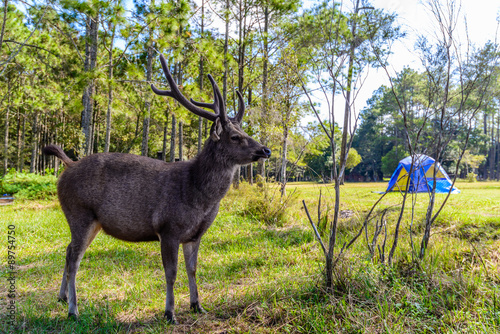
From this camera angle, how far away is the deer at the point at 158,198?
2719 mm

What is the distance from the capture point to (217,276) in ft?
12.4

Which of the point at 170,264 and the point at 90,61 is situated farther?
the point at 90,61

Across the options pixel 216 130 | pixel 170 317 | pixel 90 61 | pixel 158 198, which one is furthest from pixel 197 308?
pixel 90 61

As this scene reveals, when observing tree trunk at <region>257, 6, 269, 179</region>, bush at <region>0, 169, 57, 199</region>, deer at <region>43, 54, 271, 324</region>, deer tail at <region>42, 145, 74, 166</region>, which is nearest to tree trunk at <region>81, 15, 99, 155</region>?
bush at <region>0, 169, 57, 199</region>

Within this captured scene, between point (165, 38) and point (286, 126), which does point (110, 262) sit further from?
point (286, 126)

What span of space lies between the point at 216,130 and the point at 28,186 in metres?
11.0

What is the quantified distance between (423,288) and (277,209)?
415 cm

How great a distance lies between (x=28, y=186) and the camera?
1070 centimetres

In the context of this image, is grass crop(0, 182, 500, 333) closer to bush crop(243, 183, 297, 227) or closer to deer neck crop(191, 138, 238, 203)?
deer neck crop(191, 138, 238, 203)

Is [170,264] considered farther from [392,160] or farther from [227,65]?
[392,160]

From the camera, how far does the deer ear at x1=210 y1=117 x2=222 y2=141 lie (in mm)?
2848

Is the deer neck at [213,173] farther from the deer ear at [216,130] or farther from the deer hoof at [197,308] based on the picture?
the deer hoof at [197,308]

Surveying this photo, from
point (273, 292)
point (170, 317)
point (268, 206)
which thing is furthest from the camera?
point (268, 206)

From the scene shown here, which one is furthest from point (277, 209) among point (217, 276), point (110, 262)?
point (110, 262)
